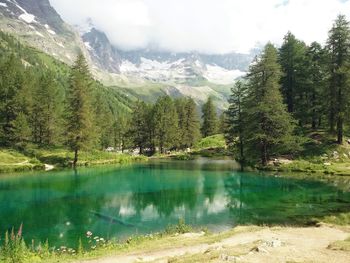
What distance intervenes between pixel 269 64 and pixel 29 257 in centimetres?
5694

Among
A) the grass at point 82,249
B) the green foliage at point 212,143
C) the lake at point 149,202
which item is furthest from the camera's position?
the green foliage at point 212,143

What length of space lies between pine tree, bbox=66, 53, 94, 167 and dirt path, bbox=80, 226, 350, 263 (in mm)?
58717

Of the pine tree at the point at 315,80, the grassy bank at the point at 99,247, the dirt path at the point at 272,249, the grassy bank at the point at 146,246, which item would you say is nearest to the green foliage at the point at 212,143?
the pine tree at the point at 315,80

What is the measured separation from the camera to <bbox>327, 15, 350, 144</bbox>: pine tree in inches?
2450

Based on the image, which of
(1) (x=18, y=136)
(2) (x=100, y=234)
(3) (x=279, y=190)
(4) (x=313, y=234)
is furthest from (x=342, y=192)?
(1) (x=18, y=136)

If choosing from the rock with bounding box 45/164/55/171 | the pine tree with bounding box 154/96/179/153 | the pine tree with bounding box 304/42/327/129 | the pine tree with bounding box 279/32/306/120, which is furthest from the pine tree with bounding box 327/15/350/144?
the pine tree with bounding box 154/96/179/153

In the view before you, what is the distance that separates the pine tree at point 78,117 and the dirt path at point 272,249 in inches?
2312

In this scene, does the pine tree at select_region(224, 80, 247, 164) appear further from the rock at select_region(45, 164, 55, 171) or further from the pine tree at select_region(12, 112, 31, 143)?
the pine tree at select_region(12, 112, 31, 143)

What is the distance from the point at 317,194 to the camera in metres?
41.6

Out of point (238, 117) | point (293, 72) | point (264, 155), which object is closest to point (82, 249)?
point (264, 155)

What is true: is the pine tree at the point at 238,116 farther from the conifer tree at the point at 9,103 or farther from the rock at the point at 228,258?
the rock at the point at 228,258

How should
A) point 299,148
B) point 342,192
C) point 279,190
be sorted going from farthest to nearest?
point 299,148
point 279,190
point 342,192

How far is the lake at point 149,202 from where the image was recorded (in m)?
31.2

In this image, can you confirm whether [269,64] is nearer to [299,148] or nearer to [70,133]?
[299,148]
